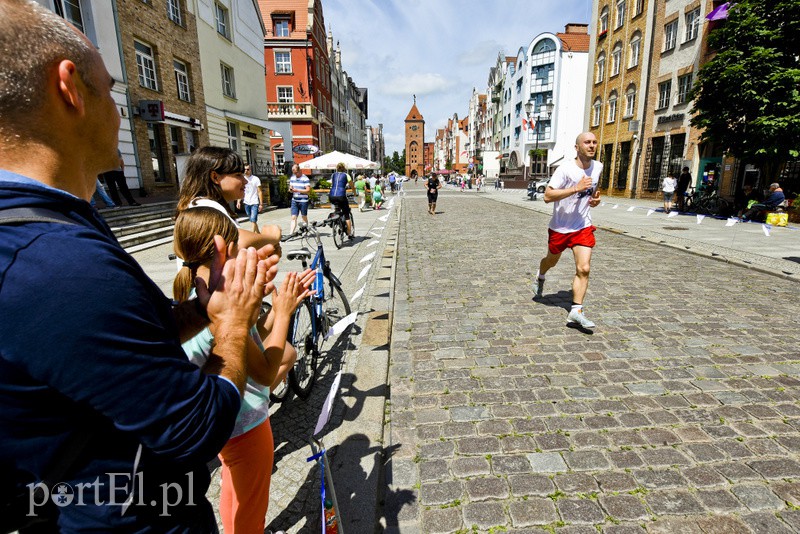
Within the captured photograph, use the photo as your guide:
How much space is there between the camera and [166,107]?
15.7m

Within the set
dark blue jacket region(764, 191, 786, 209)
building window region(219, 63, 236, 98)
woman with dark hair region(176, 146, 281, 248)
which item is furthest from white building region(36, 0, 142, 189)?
dark blue jacket region(764, 191, 786, 209)

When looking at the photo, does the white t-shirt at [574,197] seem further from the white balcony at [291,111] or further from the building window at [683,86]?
the white balcony at [291,111]

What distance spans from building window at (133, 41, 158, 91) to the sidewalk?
16398 mm

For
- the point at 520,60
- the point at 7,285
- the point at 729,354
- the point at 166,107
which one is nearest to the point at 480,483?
the point at 7,285

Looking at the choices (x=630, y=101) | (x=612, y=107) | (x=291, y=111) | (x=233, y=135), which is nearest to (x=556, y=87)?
(x=612, y=107)

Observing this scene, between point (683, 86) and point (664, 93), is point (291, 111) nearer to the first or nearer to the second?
point (664, 93)

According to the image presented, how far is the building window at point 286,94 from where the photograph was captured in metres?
37.9

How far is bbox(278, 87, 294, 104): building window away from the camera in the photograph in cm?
3791

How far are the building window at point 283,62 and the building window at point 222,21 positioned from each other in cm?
1732

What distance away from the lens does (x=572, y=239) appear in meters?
4.95

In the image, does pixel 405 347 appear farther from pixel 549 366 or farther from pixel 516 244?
pixel 516 244

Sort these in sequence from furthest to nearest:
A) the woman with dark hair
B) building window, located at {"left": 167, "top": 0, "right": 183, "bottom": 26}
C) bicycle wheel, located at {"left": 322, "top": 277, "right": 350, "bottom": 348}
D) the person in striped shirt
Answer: building window, located at {"left": 167, "top": 0, "right": 183, "bottom": 26} < the person in striped shirt < bicycle wheel, located at {"left": 322, "top": 277, "right": 350, "bottom": 348} < the woman with dark hair

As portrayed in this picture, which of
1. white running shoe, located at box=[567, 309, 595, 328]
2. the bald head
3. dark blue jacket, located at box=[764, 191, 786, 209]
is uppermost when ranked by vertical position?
the bald head
